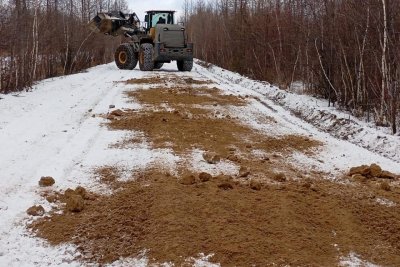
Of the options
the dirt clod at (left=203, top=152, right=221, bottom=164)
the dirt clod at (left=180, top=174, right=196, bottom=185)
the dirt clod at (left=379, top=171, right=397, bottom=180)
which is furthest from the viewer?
the dirt clod at (left=203, top=152, right=221, bottom=164)

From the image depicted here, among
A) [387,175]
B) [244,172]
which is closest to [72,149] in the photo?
[244,172]

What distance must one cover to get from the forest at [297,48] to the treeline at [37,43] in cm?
3

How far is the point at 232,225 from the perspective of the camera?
3.88 m

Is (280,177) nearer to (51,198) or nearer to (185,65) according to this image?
(51,198)

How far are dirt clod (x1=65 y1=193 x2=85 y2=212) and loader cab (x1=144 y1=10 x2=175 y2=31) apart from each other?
753 inches

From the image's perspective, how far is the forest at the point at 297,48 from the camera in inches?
340

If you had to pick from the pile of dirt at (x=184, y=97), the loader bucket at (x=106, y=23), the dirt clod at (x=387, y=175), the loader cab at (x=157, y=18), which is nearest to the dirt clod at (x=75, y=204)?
the dirt clod at (x=387, y=175)

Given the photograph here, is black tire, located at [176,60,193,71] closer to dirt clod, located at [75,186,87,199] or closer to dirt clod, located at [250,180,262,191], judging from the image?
dirt clod, located at [250,180,262,191]

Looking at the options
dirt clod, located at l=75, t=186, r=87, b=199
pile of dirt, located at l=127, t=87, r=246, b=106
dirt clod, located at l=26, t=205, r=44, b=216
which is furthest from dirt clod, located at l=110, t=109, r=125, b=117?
dirt clod, located at l=26, t=205, r=44, b=216

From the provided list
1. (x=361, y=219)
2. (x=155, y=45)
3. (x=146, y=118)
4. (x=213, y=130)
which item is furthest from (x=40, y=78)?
(x=361, y=219)

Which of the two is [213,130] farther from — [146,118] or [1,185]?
[1,185]

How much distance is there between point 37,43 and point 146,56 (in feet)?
19.4

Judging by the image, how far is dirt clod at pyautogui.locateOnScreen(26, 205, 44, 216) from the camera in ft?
13.5

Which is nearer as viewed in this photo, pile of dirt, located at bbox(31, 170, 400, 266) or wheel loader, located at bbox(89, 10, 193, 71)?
pile of dirt, located at bbox(31, 170, 400, 266)
